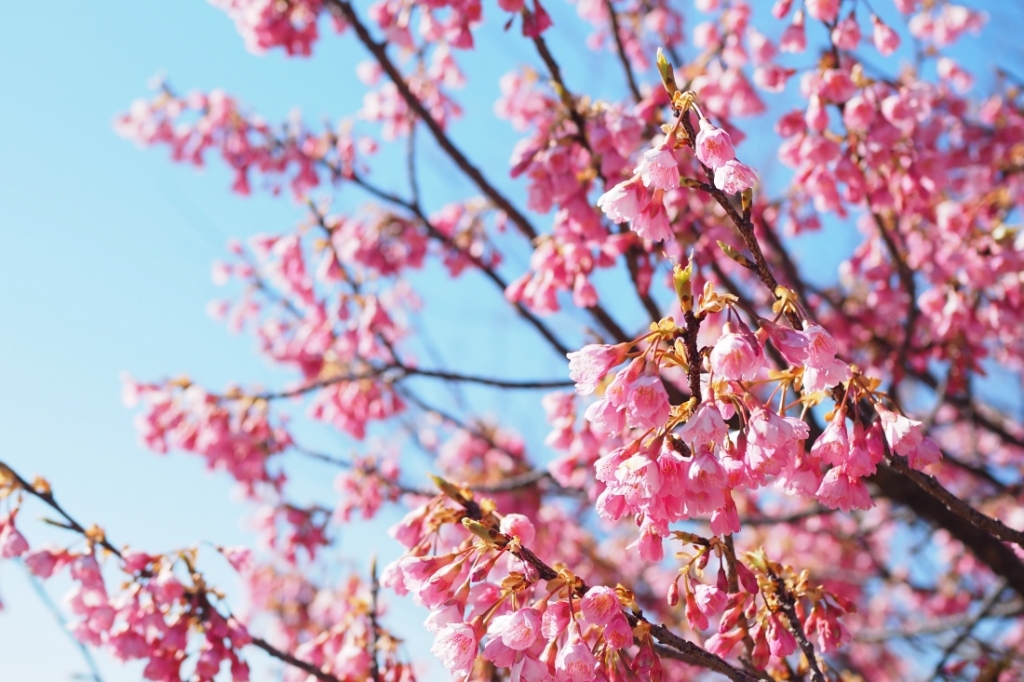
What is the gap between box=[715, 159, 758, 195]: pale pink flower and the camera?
4.92ft

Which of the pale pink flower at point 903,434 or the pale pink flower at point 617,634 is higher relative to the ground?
the pale pink flower at point 903,434

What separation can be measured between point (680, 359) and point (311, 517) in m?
3.56

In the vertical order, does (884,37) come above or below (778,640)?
above

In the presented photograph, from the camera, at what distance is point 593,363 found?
5.02ft

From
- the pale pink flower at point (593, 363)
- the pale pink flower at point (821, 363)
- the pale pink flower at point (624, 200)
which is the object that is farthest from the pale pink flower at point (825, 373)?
the pale pink flower at point (624, 200)

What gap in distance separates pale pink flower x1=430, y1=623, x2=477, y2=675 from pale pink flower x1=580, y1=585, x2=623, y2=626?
0.24 m

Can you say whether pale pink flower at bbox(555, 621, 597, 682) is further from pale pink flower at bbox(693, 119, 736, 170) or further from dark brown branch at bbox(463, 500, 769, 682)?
pale pink flower at bbox(693, 119, 736, 170)

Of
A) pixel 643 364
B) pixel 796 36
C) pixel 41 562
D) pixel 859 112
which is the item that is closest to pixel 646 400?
pixel 643 364

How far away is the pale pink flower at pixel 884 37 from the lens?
3266 mm

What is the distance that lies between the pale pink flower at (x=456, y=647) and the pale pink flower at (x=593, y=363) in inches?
21.6

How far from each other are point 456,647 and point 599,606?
0.30 m

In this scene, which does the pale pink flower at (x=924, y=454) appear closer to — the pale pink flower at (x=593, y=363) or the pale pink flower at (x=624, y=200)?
the pale pink flower at (x=593, y=363)

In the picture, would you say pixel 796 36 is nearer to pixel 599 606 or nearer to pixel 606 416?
pixel 606 416

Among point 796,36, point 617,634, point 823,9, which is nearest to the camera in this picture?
point 617,634
